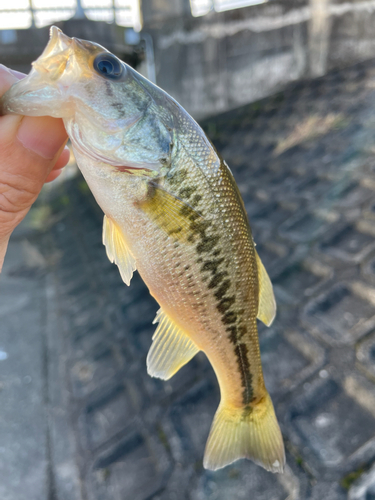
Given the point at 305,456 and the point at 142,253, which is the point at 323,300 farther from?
the point at 142,253

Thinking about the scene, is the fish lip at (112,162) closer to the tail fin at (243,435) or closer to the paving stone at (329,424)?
the tail fin at (243,435)

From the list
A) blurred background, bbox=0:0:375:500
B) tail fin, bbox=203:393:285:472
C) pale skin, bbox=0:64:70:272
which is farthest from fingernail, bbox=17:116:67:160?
blurred background, bbox=0:0:375:500

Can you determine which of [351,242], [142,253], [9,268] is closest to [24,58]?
[9,268]

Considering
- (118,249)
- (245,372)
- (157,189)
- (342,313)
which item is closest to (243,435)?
(245,372)

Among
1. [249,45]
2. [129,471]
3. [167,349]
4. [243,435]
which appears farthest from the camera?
[249,45]

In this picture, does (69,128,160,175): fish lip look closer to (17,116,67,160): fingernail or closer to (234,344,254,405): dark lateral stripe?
(17,116,67,160): fingernail

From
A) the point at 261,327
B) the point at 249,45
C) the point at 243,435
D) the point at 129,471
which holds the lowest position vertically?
the point at 129,471

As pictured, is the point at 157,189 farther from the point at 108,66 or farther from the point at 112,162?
the point at 108,66
